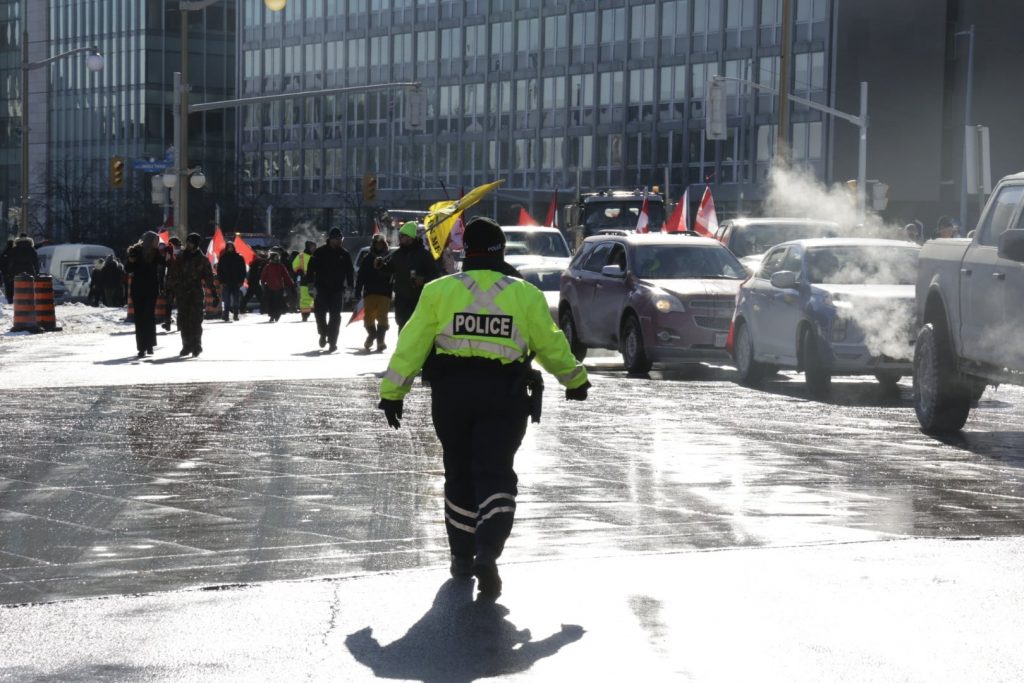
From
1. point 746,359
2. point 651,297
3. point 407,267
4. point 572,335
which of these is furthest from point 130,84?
point 746,359

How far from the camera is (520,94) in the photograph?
93250 mm

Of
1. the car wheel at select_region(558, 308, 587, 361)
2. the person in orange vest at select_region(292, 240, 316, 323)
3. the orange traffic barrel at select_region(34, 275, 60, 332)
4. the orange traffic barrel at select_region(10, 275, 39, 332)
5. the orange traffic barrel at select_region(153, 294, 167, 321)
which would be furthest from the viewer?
the person in orange vest at select_region(292, 240, 316, 323)

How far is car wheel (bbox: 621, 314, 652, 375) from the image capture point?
882 inches

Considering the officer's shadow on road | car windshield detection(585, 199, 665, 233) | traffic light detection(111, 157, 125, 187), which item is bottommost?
the officer's shadow on road

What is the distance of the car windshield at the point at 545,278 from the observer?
2973 cm

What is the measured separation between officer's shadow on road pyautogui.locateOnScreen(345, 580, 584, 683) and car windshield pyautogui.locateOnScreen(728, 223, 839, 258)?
2037 centimetres

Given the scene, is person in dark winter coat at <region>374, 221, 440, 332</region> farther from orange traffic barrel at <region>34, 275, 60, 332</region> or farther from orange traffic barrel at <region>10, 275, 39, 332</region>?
orange traffic barrel at <region>34, 275, 60, 332</region>

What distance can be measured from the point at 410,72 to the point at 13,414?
278 ft

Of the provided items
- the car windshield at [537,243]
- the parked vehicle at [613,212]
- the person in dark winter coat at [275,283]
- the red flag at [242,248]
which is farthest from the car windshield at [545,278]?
the red flag at [242,248]

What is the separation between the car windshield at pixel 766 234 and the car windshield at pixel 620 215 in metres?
15.0

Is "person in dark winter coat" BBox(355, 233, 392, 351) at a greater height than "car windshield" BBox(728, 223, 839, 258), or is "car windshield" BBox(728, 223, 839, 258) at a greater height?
"car windshield" BBox(728, 223, 839, 258)

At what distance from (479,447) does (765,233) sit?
20.2m

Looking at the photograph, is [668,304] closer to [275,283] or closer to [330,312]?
[330,312]

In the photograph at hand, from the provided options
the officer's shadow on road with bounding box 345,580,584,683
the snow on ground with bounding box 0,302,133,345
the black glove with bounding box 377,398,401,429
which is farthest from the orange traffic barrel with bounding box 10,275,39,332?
the officer's shadow on road with bounding box 345,580,584,683
